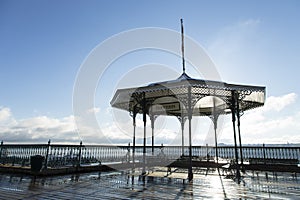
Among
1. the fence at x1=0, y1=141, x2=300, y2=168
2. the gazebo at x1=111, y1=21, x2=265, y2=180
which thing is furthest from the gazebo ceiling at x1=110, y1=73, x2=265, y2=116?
the fence at x1=0, y1=141, x2=300, y2=168

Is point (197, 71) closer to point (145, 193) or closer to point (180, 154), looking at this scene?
point (180, 154)

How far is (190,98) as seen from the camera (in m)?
9.08

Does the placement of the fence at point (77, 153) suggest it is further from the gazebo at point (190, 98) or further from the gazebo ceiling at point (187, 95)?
the gazebo ceiling at point (187, 95)

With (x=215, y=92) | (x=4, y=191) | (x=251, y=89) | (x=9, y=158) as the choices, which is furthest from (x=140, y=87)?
(x=9, y=158)

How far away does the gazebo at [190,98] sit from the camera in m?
9.20

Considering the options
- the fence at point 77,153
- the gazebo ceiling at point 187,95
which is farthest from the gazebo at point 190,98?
the fence at point 77,153

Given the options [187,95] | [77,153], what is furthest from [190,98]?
[77,153]

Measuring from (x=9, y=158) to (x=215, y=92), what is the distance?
37.4 feet

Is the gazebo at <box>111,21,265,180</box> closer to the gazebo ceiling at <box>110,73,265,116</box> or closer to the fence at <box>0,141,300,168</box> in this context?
the gazebo ceiling at <box>110,73,265,116</box>

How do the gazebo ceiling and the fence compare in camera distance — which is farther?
the gazebo ceiling

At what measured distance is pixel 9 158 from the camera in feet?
33.8

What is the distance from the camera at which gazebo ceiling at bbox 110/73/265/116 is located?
9266 millimetres

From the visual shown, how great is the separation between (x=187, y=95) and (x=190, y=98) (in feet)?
5.93

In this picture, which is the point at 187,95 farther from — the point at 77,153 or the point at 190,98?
the point at 77,153
